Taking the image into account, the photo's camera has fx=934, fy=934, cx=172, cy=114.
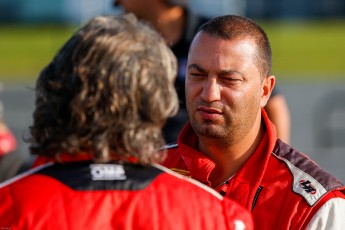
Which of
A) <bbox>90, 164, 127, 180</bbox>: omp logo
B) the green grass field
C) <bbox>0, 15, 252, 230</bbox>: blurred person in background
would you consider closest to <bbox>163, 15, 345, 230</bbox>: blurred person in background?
<bbox>0, 15, 252, 230</bbox>: blurred person in background

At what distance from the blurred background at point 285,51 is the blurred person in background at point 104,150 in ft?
30.5

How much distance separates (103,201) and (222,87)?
42.8 inches

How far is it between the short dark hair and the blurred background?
826cm

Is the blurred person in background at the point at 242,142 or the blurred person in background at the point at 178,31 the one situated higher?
the blurred person in background at the point at 242,142

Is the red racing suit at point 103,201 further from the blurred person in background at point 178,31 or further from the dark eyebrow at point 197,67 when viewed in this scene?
the blurred person in background at point 178,31

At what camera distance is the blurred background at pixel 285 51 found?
13.3m

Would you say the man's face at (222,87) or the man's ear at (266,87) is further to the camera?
the man's ear at (266,87)

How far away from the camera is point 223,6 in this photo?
22.4 meters

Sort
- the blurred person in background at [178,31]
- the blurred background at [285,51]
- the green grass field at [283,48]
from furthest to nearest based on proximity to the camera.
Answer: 1. the green grass field at [283,48]
2. the blurred background at [285,51]
3. the blurred person in background at [178,31]

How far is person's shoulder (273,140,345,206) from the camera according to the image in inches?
123

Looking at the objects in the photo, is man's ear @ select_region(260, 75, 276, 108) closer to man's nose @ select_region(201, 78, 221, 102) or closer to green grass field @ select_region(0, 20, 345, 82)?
man's nose @ select_region(201, 78, 221, 102)

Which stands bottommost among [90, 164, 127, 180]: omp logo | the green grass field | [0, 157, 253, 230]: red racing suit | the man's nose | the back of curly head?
the green grass field

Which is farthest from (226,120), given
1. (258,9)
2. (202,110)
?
(258,9)

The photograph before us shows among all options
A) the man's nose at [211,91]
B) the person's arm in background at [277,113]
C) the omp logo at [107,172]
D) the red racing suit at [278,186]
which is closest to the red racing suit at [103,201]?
the omp logo at [107,172]
